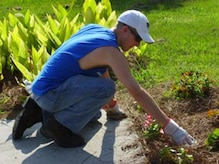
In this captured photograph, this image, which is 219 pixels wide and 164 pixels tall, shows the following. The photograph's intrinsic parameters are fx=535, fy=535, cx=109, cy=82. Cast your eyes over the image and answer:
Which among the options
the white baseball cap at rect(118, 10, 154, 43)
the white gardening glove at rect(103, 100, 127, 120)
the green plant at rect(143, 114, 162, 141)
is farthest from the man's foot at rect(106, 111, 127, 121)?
the white baseball cap at rect(118, 10, 154, 43)

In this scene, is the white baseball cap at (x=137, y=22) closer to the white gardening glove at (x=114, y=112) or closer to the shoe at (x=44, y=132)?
the white gardening glove at (x=114, y=112)

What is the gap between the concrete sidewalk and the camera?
159 inches

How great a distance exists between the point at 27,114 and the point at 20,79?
1.36m

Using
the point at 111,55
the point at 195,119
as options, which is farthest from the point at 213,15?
the point at 111,55

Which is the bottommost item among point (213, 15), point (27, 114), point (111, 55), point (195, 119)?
point (213, 15)

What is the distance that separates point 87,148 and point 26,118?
1.91ft

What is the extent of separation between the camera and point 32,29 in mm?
6082

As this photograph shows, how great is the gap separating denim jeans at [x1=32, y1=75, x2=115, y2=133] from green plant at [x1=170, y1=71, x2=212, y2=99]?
894 mm

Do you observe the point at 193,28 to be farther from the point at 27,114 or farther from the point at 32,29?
the point at 27,114

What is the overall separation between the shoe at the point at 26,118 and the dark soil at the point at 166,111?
559 millimetres

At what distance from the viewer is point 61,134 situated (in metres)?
4.21

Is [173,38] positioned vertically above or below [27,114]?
below

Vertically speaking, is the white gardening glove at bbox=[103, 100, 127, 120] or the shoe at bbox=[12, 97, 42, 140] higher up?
the shoe at bbox=[12, 97, 42, 140]

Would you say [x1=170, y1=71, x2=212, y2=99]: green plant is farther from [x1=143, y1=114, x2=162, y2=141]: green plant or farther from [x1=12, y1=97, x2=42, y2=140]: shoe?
[x1=12, y1=97, x2=42, y2=140]: shoe
